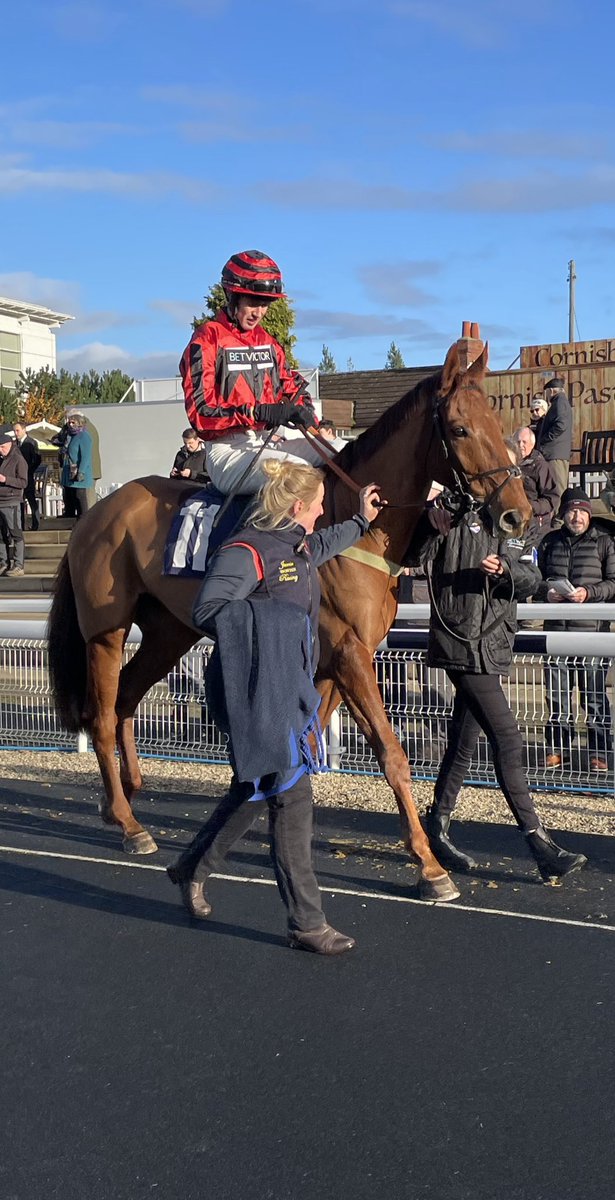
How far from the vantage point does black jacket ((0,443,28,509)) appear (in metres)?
18.3

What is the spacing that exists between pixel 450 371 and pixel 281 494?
1395mm

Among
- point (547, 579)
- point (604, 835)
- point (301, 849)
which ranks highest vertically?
point (547, 579)

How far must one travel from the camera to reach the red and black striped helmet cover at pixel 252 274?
6559mm

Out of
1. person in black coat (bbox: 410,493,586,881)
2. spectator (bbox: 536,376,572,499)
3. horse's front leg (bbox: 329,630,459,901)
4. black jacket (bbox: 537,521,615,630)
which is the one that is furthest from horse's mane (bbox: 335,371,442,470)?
spectator (bbox: 536,376,572,499)

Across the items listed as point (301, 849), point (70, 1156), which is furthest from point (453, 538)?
point (70, 1156)

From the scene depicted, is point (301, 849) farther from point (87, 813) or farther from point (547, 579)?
point (547, 579)

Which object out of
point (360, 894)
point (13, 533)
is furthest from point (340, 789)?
point (13, 533)

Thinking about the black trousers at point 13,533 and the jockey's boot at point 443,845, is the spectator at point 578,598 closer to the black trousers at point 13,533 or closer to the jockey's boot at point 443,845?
the jockey's boot at point 443,845

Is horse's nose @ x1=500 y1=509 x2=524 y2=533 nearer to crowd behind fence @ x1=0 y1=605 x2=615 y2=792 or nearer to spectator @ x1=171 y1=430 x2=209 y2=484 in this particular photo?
crowd behind fence @ x1=0 y1=605 x2=615 y2=792

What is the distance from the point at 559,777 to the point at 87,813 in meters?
2.91

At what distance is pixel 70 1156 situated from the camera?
3.47 m

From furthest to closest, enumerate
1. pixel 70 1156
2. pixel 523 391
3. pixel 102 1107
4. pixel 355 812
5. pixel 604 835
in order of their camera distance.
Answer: pixel 523 391 → pixel 355 812 → pixel 604 835 → pixel 102 1107 → pixel 70 1156

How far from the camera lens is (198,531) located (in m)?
6.61

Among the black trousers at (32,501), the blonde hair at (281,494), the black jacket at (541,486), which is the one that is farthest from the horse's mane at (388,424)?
the black trousers at (32,501)
